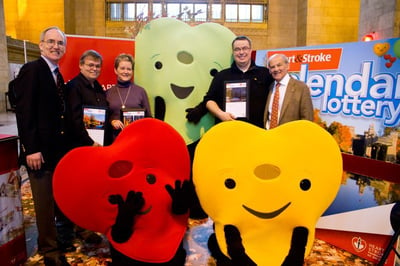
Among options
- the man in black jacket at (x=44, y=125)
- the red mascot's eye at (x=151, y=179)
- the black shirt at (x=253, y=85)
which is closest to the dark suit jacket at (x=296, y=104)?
the black shirt at (x=253, y=85)

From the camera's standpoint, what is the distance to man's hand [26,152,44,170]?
208 centimetres

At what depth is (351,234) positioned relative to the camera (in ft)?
8.66

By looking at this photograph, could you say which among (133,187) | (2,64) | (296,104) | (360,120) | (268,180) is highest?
(2,64)

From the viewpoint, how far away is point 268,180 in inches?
73.0

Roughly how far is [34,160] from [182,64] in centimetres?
141

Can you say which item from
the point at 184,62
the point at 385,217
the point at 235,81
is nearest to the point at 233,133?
the point at 235,81

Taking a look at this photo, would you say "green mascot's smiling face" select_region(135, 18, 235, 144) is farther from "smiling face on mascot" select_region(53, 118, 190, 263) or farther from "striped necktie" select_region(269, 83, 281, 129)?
"smiling face on mascot" select_region(53, 118, 190, 263)

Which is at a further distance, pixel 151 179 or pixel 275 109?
pixel 275 109

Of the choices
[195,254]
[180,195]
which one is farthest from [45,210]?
[195,254]

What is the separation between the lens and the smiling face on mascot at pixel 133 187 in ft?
6.34

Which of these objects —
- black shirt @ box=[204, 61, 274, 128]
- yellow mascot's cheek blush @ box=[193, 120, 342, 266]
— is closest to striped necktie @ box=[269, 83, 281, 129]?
black shirt @ box=[204, 61, 274, 128]

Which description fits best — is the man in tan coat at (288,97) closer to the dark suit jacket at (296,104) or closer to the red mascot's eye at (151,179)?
the dark suit jacket at (296,104)

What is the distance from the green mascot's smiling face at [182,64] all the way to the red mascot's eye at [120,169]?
789 mm

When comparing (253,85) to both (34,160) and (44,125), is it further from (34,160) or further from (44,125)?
(34,160)
